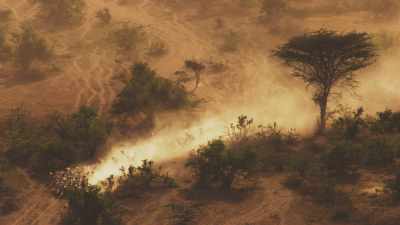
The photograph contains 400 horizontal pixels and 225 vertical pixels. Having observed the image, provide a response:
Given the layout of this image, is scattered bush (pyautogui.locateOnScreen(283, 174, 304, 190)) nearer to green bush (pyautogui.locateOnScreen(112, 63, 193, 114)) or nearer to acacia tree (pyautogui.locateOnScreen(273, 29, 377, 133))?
acacia tree (pyautogui.locateOnScreen(273, 29, 377, 133))

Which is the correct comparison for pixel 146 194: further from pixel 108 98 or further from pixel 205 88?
pixel 205 88

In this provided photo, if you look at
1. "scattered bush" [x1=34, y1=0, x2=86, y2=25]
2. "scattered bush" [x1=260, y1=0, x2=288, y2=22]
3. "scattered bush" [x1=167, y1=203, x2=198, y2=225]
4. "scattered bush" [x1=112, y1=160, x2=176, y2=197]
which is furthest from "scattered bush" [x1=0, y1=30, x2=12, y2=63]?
"scattered bush" [x1=260, y1=0, x2=288, y2=22]

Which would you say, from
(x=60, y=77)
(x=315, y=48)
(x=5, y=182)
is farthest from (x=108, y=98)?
(x=315, y=48)

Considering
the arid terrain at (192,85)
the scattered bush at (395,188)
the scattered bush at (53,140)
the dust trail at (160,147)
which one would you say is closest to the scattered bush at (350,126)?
the arid terrain at (192,85)

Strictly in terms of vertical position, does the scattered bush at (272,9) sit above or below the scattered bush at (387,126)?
above

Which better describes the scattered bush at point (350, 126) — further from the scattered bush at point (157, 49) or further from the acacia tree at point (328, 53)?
the scattered bush at point (157, 49)

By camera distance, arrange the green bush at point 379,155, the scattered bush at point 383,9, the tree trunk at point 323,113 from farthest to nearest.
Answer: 1. the scattered bush at point 383,9
2. the tree trunk at point 323,113
3. the green bush at point 379,155
